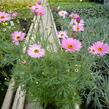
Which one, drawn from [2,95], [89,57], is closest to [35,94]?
[89,57]

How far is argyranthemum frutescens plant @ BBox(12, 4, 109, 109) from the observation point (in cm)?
269

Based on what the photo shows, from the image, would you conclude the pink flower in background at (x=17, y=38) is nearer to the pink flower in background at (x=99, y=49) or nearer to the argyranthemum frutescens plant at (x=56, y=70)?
the argyranthemum frutescens plant at (x=56, y=70)

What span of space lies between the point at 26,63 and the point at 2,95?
1.24m

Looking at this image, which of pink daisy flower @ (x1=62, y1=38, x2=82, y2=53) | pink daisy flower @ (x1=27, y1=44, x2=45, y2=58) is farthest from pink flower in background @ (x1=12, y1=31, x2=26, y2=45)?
pink daisy flower @ (x1=62, y1=38, x2=82, y2=53)

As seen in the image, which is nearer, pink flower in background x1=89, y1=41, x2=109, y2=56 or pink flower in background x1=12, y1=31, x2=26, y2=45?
pink flower in background x1=89, y1=41, x2=109, y2=56

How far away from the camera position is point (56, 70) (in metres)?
2.72

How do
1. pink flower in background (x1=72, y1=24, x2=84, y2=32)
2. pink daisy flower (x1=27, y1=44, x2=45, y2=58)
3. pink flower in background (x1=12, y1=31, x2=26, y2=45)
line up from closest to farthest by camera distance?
pink daisy flower (x1=27, y1=44, x2=45, y2=58) < pink flower in background (x1=12, y1=31, x2=26, y2=45) < pink flower in background (x1=72, y1=24, x2=84, y2=32)

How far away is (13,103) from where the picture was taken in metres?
3.66

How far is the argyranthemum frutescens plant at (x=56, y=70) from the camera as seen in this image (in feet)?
8.82

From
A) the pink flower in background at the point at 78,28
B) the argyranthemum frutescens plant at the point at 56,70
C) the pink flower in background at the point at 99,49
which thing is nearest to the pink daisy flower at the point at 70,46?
the argyranthemum frutescens plant at the point at 56,70

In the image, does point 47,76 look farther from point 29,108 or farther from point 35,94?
point 29,108

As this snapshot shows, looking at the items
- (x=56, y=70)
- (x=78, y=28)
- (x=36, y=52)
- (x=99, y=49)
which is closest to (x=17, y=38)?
(x=36, y=52)

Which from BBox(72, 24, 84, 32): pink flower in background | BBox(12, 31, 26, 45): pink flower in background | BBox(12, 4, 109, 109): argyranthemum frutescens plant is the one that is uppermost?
BBox(72, 24, 84, 32): pink flower in background

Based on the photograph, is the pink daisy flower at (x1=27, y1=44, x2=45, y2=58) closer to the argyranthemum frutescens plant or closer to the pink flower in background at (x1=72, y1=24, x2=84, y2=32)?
the argyranthemum frutescens plant
